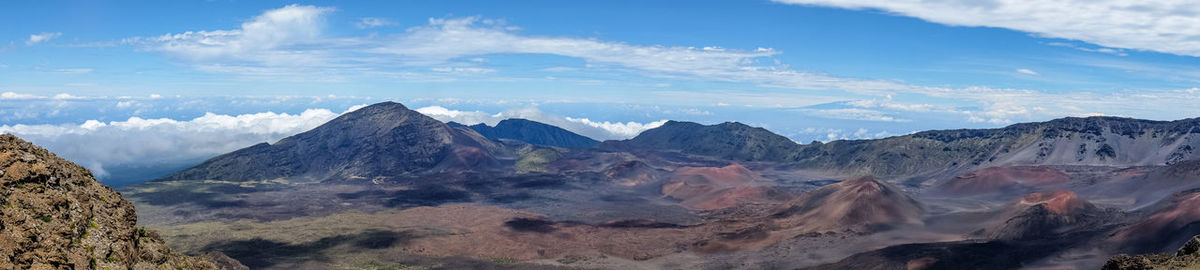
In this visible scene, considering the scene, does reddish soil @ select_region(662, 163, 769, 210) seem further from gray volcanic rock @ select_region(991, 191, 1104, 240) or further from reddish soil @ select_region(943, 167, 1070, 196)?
gray volcanic rock @ select_region(991, 191, 1104, 240)

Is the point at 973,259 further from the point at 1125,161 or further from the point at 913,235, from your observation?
the point at 1125,161

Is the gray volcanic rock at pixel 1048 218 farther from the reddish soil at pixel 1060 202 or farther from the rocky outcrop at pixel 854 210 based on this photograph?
the rocky outcrop at pixel 854 210

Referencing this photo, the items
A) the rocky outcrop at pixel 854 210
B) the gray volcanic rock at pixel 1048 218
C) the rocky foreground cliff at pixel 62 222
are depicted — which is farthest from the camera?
the rocky outcrop at pixel 854 210

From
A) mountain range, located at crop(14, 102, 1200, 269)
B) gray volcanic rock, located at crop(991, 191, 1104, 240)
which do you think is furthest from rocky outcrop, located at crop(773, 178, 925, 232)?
gray volcanic rock, located at crop(991, 191, 1104, 240)

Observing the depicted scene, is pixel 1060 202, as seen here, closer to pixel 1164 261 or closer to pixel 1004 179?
pixel 1004 179

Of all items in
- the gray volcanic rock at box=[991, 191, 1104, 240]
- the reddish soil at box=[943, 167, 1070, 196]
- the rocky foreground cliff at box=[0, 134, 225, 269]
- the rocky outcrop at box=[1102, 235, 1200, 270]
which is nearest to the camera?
the rocky foreground cliff at box=[0, 134, 225, 269]

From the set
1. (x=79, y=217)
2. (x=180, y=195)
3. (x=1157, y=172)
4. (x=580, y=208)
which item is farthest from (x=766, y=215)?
Result: (x=180, y=195)

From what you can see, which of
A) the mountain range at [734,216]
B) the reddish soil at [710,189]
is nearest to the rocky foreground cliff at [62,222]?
the mountain range at [734,216]

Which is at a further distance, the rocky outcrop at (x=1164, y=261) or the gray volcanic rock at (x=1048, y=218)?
the gray volcanic rock at (x=1048, y=218)
